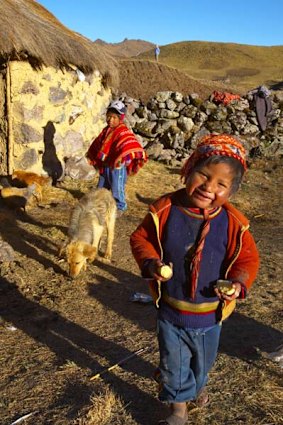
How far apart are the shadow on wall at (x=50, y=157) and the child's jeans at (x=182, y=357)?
278 inches

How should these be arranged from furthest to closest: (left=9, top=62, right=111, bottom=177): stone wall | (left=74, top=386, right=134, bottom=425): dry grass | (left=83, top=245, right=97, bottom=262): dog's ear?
1. (left=9, top=62, right=111, bottom=177): stone wall
2. (left=83, top=245, right=97, bottom=262): dog's ear
3. (left=74, top=386, right=134, bottom=425): dry grass

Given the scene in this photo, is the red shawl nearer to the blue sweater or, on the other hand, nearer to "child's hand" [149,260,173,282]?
the blue sweater

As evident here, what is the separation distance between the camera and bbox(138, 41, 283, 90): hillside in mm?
43875

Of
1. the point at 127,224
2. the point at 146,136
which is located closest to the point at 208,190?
the point at 127,224

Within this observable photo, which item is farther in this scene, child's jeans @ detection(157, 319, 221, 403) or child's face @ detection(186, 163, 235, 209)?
child's jeans @ detection(157, 319, 221, 403)

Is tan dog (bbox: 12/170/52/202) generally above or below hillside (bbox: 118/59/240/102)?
below

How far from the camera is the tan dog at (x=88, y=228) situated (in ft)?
16.9

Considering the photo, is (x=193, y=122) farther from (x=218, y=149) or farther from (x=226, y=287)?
(x=226, y=287)

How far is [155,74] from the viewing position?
15.4 m

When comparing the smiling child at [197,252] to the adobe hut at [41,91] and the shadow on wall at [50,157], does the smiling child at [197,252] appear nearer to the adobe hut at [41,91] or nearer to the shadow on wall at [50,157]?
the adobe hut at [41,91]

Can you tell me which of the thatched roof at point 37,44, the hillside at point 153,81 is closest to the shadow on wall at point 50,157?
the thatched roof at point 37,44

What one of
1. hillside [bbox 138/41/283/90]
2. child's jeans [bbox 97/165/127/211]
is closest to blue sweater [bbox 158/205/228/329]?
child's jeans [bbox 97/165/127/211]

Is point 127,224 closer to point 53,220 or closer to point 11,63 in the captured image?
point 53,220

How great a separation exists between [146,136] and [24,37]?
600 centimetres
